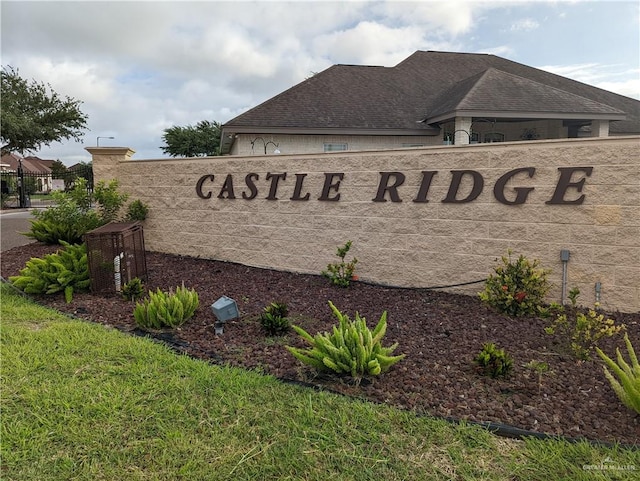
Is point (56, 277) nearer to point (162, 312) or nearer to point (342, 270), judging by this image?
point (162, 312)

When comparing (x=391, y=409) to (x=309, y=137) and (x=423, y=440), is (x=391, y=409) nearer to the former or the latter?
(x=423, y=440)

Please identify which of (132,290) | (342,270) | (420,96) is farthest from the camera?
(420,96)

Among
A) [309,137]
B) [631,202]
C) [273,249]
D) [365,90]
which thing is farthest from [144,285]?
[365,90]

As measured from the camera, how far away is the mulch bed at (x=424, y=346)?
2855 millimetres

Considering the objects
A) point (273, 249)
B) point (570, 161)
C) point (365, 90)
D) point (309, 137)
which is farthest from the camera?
point (365, 90)

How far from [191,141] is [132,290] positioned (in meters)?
28.1

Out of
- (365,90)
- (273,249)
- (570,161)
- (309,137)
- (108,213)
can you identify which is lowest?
(273,249)

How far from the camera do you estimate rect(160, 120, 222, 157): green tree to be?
31.5 meters

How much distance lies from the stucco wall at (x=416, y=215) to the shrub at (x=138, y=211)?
0.11m

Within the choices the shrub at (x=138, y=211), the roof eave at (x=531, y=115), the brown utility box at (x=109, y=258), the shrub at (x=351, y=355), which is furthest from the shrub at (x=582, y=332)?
the roof eave at (x=531, y=115)

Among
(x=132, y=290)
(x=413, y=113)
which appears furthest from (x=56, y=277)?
(x=413, y=113)

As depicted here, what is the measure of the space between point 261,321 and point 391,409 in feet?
5.85

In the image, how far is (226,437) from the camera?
8.59 ft

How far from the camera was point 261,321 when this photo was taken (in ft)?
14.1
